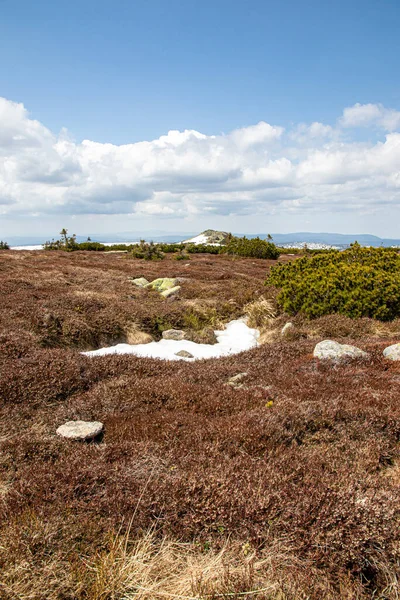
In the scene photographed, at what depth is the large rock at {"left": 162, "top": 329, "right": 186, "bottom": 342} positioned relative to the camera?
1252 cm

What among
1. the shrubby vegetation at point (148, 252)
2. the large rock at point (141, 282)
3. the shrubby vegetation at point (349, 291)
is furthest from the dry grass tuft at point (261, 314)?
the shrubby vegetation at point (148, 252)

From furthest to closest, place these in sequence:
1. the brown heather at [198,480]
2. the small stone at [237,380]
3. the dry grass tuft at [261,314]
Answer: the dry grass tuft at [261,314] < the small stone at [237,380] < the brown heather at [198,480]

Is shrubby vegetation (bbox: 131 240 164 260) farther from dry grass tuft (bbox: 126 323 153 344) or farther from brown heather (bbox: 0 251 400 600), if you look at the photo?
brown heather (bbox: 0 251 400 600)

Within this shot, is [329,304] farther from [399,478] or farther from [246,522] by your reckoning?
[246,522]

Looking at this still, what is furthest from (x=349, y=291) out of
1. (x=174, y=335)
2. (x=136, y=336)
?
(x=136, y=336)

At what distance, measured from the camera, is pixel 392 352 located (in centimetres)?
770

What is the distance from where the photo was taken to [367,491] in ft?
11.0

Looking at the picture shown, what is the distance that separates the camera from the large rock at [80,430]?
456 centimetres

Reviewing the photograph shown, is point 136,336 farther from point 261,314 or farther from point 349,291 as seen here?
point 349,291

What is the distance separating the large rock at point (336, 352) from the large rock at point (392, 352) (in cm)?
42

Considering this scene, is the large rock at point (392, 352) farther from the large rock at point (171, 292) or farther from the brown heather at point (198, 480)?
the large rock at point (171, 292)

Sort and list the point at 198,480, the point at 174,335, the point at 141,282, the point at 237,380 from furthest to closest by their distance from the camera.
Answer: the point at 141,282 → the point at 174,335 → the point at 237,380 → the point at 198,480

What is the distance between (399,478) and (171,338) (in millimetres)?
9226

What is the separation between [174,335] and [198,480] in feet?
30.5
